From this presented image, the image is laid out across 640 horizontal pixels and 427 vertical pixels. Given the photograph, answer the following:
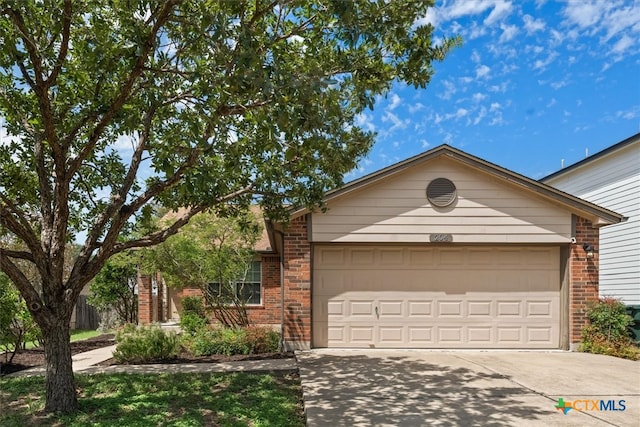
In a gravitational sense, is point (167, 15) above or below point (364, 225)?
above

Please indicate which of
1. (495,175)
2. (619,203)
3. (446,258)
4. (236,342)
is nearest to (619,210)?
(619,203)

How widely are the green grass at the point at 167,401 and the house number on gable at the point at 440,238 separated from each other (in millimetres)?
4195

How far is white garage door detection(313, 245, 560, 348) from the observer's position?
973cm

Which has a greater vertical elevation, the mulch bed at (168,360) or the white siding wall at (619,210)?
the white siding wall at (619,210)

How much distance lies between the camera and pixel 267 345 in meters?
9.73

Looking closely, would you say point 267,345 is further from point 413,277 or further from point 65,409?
point 65,409

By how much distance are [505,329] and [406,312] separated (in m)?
2.19

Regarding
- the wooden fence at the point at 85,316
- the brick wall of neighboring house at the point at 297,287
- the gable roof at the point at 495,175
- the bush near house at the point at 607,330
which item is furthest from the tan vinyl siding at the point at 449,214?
the wooden fence at the point at 85,316

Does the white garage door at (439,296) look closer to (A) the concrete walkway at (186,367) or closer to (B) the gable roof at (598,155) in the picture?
(A) the concrete walkway at (186,367)

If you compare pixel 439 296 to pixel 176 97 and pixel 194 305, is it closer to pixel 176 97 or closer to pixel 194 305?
pixel 176 97

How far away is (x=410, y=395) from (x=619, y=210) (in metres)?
10.7

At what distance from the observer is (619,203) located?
13297 mm

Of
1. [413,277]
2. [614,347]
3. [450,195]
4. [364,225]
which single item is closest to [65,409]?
[364,225]

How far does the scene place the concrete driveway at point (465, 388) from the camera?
517 centimetres
